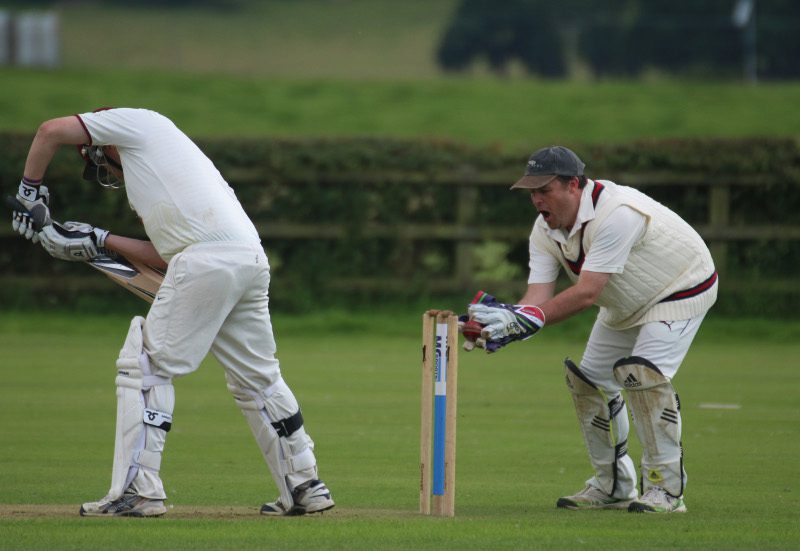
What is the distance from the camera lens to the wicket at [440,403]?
19.5 ft

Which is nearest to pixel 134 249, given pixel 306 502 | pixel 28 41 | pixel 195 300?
pixel 195 300

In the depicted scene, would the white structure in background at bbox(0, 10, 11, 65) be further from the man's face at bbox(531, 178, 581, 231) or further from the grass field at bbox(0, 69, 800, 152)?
the man's face at bbox(531, 178, 581, 231)

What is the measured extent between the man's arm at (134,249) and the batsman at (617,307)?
1.49 metres

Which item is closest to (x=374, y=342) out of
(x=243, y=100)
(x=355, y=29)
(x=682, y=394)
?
(x=682, y=394)

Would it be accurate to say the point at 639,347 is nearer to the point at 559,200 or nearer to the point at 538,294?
the point at 538,294

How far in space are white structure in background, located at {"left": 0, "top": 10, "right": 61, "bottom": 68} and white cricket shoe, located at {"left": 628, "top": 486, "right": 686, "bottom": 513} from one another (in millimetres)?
30504

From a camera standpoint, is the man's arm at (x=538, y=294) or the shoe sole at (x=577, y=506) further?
the man's arm at (x=538, y=294)

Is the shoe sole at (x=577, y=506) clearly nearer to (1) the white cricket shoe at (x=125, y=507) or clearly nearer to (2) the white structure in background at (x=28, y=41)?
(1) the white cricket shoe at (x=125, y=507)

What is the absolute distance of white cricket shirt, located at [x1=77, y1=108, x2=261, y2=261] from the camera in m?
5.90

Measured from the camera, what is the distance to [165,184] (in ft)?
19.4

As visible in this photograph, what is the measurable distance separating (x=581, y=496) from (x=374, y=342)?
881 cm

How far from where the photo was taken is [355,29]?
5631cm

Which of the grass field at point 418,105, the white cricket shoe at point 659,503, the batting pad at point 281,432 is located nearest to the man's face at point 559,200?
the white cricket shoe at point 659,503

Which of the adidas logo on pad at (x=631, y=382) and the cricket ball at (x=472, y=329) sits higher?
the cricket ball at (x=472, y=329)
